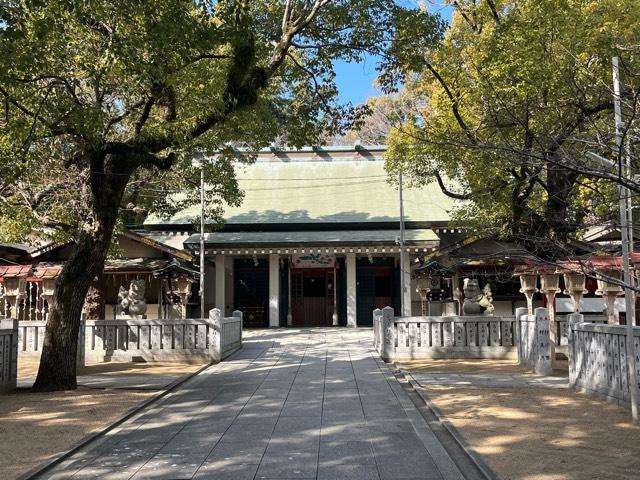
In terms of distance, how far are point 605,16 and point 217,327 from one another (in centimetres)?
1238

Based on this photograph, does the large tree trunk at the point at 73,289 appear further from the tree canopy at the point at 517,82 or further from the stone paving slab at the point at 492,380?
the stone paving slab at the point at 492,380

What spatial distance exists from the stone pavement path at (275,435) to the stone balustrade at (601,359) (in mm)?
3100

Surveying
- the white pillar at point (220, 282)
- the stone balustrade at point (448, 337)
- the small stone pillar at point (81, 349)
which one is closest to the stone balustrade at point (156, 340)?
the small stone pillar at point (81, 349)

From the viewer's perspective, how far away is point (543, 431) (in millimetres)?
7352

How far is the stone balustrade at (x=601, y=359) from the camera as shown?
873 centimetres

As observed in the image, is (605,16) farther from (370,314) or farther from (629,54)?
(370,314)

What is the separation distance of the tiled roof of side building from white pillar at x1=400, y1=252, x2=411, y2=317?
2.62 meters

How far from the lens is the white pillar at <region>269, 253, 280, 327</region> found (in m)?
26.8

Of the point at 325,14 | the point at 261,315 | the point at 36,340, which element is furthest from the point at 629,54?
the point at 261,315

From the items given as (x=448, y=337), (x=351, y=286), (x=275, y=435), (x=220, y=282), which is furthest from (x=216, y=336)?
(x=351, y=286)

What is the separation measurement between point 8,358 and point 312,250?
1490 centimetres

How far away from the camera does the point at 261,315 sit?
1107 inches

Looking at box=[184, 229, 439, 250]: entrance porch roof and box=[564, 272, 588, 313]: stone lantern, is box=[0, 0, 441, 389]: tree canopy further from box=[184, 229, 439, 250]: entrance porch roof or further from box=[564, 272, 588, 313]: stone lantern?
box=[184, 229, 439, 250]: entrance porch roof

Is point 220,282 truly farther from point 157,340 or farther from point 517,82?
point 517,82
